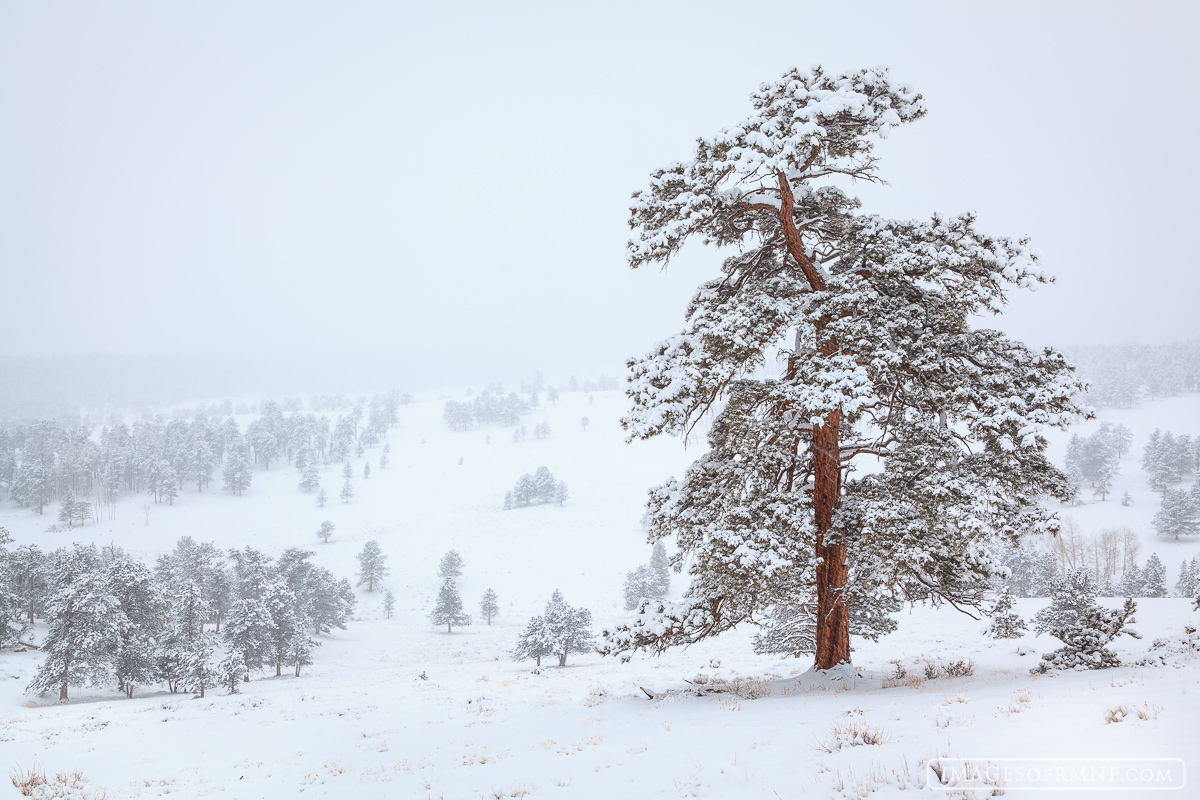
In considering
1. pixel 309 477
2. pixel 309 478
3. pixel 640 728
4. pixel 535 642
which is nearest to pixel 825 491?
pixel 640 728

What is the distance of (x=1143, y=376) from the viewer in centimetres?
14588

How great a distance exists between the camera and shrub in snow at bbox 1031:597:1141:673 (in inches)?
353

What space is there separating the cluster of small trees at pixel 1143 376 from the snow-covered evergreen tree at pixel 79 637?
509 feet

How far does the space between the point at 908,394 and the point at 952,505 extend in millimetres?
2260

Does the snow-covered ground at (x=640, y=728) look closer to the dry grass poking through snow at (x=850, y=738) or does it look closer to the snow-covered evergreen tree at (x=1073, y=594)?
the dry grass poking through snow at (x=850, y=738)

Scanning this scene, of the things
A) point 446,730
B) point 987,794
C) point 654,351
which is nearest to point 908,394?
point 654,351

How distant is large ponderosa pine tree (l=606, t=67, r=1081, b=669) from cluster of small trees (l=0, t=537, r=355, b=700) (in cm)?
3022

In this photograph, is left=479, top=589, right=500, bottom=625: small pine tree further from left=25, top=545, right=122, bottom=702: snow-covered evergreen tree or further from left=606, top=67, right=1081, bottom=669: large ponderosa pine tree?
left=606, top=67, right=1081, bottom=669: large ponderosa pine tree

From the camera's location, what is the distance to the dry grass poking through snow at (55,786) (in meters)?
8.38

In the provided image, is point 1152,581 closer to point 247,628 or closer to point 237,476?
point 247,628

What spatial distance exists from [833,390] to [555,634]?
3393 cm

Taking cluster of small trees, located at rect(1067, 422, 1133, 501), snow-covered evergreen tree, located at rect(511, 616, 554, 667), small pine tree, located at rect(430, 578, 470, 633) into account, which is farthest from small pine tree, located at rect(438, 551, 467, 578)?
cluster of small trees, located at rect(1067, 422, 1133, 501)

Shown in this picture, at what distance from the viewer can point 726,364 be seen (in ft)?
28.6

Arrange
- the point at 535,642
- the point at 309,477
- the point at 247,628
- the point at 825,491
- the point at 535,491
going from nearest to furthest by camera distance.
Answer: the point at 825,491, the point at 247,628, the point at 535,642, the point at 535,491, the point at 309,477
